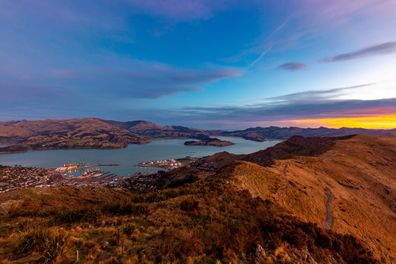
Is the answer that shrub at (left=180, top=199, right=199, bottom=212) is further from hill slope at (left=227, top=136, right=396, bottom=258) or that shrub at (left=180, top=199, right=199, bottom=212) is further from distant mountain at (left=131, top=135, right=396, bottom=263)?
hill slope at (left=227, top=136, right=396, bottom=258)

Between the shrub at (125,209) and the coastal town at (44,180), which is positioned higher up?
the shrub at (125,209)

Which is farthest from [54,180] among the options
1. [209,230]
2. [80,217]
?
[209,230]

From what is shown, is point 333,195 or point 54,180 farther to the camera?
point 54,180

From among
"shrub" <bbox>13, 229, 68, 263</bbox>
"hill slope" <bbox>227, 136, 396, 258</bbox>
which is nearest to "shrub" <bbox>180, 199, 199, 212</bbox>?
"shrub" <bbox>13, 229, 68, 263</bbox>

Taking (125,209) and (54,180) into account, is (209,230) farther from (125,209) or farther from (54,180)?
(54,180)

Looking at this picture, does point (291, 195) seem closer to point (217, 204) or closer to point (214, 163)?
point (217, 204)

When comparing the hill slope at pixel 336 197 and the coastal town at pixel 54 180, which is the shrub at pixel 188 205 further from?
the coastal town at pixel 54 180

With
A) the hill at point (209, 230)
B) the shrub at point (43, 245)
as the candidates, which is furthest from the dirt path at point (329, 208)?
the shrub at point (43, 245)

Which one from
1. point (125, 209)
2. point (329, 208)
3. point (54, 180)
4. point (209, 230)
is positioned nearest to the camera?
point (209, 230)
